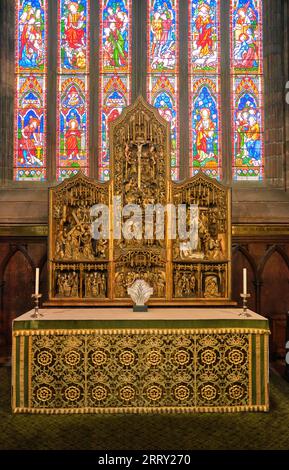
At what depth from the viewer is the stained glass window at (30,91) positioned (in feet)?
25.5

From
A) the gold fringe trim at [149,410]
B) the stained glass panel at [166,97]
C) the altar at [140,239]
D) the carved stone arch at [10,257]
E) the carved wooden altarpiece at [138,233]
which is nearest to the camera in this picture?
the gold fringe trim at [149,410]

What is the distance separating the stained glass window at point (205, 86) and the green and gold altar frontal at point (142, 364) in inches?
149

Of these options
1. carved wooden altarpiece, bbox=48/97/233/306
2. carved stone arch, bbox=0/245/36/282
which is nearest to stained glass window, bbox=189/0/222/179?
carved wooden altarpiece, bbox=48/97/233/306

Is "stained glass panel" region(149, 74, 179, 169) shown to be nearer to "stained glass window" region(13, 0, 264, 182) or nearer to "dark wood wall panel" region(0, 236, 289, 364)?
"stained glass window" region(13, 0, 264, 182)

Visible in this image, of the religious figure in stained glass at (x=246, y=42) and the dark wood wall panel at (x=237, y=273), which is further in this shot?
the religious figure in stained glass at (x=246, y=42)

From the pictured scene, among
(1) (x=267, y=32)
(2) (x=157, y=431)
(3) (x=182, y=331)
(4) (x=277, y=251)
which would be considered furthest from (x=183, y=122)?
(2) (x=157, y=431)

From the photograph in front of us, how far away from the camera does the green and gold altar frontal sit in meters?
4.68

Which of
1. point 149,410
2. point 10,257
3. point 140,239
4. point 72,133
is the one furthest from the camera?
point 72,133

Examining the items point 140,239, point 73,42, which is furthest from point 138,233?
point 73,42

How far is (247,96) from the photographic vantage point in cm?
783

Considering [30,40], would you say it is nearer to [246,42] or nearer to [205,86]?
[205,86]

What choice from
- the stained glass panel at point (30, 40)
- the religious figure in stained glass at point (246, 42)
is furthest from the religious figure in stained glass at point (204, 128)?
the stained glass panel at point (30, 40)

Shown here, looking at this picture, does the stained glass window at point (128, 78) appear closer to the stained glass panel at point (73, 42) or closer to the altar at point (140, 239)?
the stained glass panel at point (73, 42)

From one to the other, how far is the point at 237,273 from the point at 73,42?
5127mm
